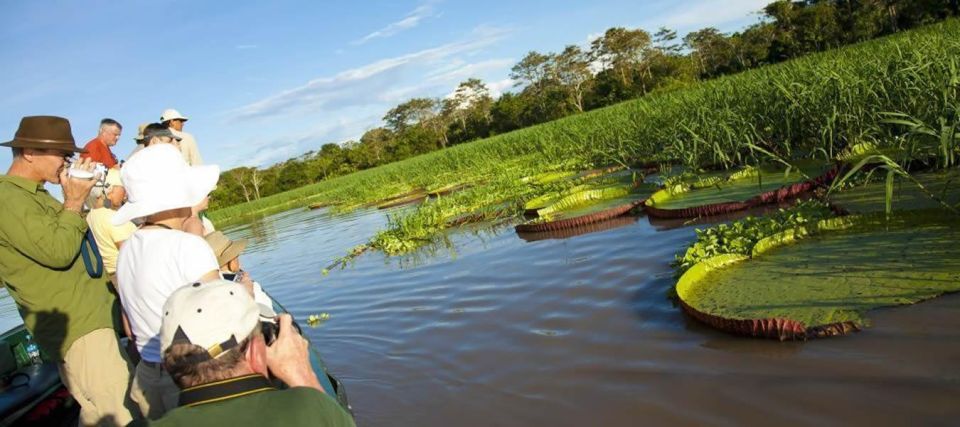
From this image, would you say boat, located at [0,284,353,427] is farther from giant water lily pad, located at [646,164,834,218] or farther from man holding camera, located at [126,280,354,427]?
giant water lily pad, located at [646,164,834,218]

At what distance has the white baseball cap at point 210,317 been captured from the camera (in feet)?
5.28

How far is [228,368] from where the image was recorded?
1.60 metres

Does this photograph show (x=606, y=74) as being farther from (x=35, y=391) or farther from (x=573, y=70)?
(x=35, y=391)

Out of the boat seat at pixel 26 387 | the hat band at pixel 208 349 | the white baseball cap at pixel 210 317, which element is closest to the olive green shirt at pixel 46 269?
the boat seat at pixel 26 387

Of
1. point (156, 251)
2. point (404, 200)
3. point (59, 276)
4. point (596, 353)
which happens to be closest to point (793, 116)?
point (596, 353)

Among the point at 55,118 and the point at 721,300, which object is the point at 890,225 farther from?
the point at 55,118

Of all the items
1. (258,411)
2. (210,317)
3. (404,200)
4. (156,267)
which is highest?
(156,267)

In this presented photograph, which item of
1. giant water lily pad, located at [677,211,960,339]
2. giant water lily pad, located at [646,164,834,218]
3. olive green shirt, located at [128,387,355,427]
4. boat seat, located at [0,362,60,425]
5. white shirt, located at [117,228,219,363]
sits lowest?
giant water lily pad, located at [677,211,960,339]

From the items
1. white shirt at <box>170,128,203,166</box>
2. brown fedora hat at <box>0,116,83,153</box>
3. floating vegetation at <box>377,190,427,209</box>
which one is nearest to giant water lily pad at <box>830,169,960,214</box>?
brown fedora hat at <box>0,116,83,153</box>

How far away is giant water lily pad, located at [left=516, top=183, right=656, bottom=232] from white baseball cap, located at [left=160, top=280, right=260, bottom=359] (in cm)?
544

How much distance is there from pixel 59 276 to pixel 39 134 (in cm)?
67

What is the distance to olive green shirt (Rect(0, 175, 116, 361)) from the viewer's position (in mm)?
2502

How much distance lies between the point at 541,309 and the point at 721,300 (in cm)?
140

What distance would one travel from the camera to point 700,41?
52344mm
